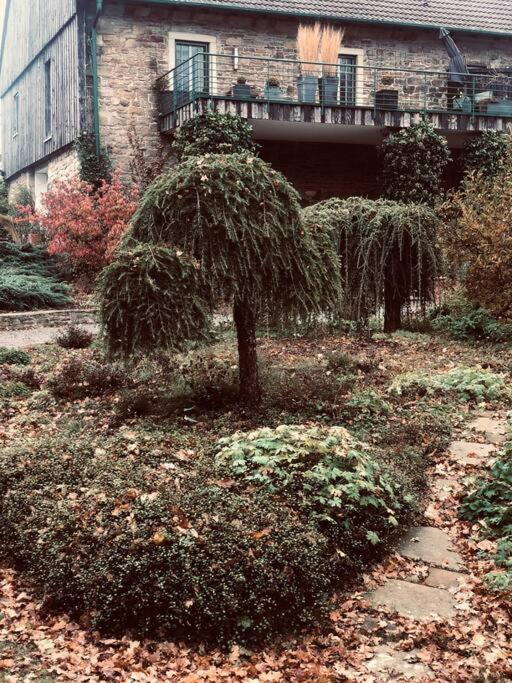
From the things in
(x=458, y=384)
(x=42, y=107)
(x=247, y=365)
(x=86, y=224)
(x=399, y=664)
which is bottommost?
(x=399, y=664)

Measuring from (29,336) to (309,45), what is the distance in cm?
985

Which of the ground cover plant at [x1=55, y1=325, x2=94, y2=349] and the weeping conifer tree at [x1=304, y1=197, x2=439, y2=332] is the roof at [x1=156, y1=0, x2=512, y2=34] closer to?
the weeping conifer tree at [x1=304, y1=197, x2=439, y2=332]

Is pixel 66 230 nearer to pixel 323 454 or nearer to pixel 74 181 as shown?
pixel 74 181

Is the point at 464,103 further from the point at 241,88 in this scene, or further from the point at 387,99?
the point at 241,88

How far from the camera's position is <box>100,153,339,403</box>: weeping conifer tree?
19.2 ft

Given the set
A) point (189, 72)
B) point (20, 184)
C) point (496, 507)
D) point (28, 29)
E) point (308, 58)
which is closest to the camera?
point (496, 507)

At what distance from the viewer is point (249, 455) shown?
4.90 m

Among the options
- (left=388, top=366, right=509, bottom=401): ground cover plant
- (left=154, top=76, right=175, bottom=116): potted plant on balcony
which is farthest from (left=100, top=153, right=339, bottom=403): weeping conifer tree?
(left=154, top=76, right=175, bottom=116): potted plant on balcony

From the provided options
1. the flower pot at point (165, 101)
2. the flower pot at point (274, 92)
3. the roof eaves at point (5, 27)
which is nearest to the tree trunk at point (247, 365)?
the flower pot at point (165, 101)

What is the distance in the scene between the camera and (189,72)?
16188 millimetres

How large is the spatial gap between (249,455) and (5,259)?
38.8 ft

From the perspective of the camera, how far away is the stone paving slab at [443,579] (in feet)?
13.8

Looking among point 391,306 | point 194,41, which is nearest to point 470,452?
point 391,306

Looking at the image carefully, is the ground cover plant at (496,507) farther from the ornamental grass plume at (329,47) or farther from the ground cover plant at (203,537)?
the ornamental grass plume at (329,47)
